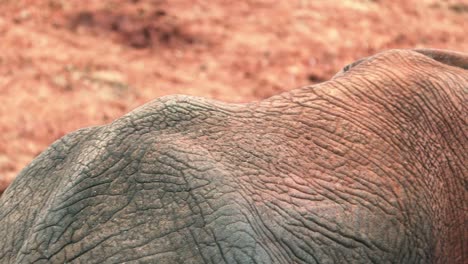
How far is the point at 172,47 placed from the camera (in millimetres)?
6461

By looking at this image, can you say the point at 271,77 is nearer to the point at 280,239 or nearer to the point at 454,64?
the point at 454,64

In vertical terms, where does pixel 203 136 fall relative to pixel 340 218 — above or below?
above

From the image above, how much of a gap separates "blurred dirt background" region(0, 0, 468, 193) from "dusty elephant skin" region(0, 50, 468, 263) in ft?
9.97

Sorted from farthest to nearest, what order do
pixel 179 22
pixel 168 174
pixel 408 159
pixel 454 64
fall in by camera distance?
pixel 179 22 < pixel 454 64 < pixel 408 159 < pixel 168 174

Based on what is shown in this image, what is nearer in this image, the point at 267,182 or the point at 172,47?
the point at 267,182

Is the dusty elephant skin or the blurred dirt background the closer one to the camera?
the dusty elephant skin

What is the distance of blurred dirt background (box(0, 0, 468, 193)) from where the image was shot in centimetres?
564

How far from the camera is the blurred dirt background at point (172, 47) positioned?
5641mm

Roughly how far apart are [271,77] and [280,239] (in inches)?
164

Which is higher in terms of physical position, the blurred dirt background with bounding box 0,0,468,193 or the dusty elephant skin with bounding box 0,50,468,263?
the blurred dirt background with bounding box 0,0,468,193

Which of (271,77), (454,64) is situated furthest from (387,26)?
(454,64)

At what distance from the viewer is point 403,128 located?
245cm

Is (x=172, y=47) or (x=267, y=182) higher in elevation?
(x=172, y=47)

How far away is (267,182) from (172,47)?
4.49 m
